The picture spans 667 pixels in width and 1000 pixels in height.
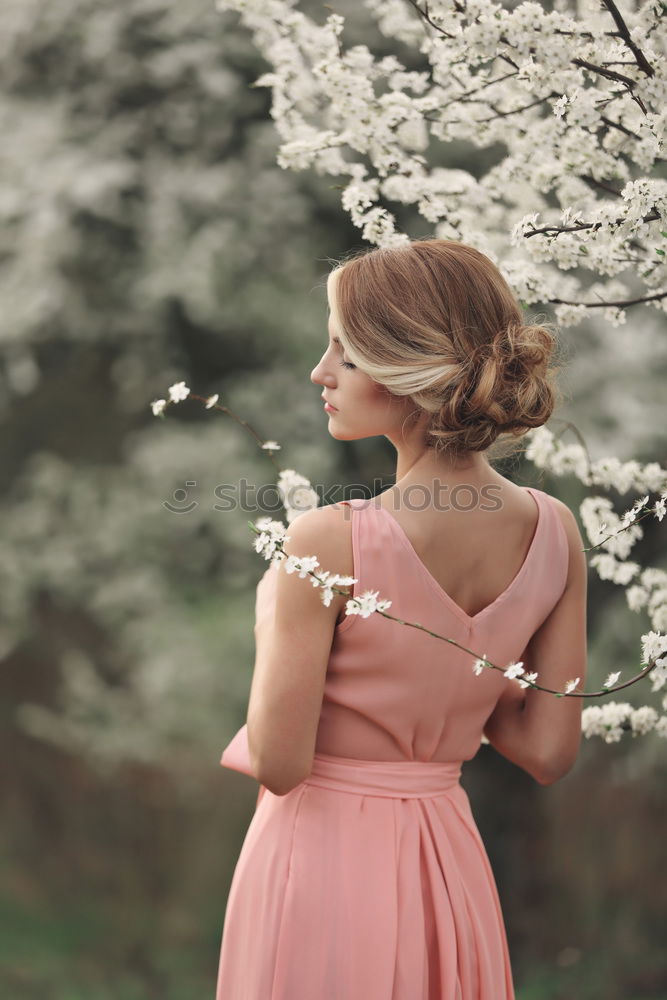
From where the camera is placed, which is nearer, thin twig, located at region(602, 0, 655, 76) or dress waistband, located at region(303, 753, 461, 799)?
thin twig, located at region(602, 0, 655, 76)

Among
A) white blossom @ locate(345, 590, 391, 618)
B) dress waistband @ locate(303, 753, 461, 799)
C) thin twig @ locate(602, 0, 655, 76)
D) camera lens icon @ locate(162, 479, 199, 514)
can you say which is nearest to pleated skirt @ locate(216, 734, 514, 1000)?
dress waistband @ locate(303, 753, 461, 799)

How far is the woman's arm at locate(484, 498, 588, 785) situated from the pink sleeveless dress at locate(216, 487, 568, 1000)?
0.16ft

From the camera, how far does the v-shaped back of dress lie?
1467 mm

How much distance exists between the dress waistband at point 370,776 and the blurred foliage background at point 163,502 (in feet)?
6.39

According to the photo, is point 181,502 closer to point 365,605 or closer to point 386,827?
point 386,827

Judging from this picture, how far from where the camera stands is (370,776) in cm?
160

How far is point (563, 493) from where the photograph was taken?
414 cm

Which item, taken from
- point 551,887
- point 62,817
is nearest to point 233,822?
point 62,817

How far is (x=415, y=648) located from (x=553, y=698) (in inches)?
14.2

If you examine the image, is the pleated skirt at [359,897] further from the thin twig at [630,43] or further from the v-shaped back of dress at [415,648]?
the thin twig at [630,43]

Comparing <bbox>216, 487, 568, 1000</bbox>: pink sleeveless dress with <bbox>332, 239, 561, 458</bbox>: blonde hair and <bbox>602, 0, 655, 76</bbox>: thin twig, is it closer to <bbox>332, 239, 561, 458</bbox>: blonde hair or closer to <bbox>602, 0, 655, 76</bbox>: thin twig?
<bbox>332, 239, 561, 458</bbox>: blonde hair

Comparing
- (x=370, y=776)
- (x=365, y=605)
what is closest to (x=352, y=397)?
(x=365, y=605)

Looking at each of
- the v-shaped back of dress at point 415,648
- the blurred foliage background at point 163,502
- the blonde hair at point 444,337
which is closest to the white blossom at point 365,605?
the v-shaped back of dress at point 415,648

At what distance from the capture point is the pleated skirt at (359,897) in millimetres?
1555
